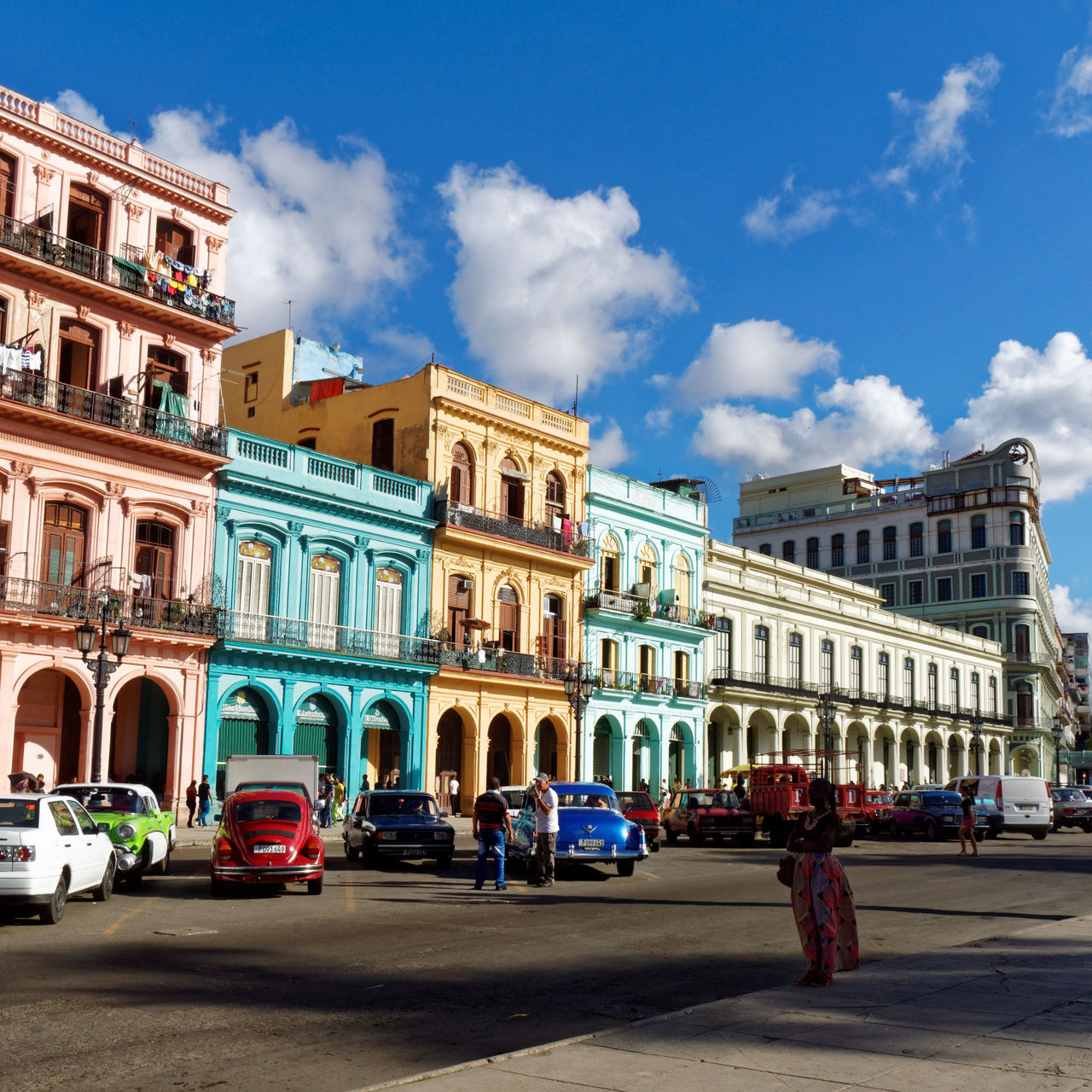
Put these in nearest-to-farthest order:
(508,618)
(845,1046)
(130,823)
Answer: (845,1046), (130,823), (508,618)

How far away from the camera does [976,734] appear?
6806 cm

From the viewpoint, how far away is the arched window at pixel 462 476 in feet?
142

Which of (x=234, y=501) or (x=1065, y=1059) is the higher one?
(x=234, y=501)

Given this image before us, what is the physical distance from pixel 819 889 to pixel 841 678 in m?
56.3

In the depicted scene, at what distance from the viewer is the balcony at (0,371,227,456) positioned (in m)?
30.3

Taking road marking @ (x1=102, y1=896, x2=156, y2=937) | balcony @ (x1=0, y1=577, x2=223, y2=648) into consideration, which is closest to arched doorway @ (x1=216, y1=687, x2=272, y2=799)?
balcony @ (x1=0, y1=577, x2=223, y2=648)

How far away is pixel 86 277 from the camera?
32031mm

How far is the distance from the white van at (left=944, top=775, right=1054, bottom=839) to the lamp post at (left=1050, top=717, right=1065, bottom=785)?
52441 mm

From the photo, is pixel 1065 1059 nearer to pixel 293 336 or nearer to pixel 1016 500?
pixel 293 336

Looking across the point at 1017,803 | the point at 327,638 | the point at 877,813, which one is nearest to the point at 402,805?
the point at 327,638

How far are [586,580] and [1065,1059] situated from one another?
4102 cm

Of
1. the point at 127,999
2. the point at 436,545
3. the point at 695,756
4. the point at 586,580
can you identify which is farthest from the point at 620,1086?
the point at 695,756

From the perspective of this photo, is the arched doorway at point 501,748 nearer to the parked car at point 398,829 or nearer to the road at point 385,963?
the parked car at point 398,829

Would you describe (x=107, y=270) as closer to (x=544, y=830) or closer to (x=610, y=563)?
(x=544, y=830)
